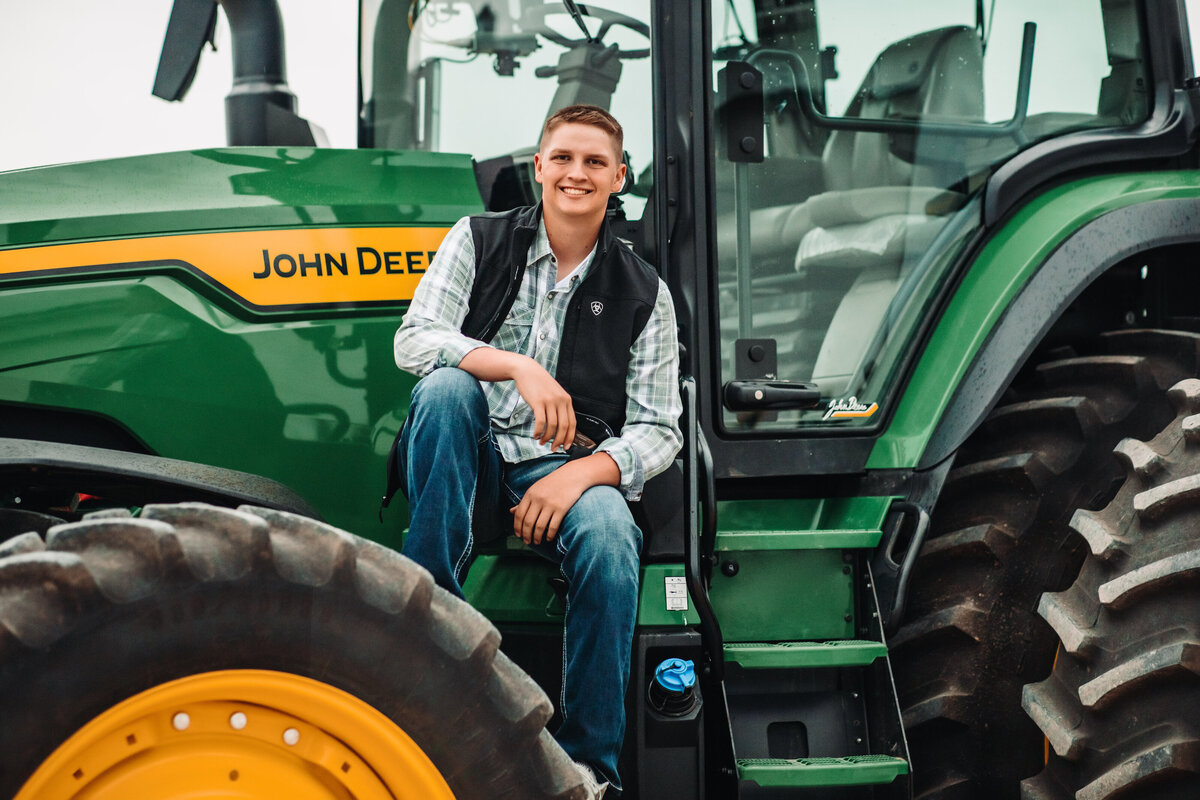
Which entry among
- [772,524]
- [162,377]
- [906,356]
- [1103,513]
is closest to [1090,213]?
[906,356]

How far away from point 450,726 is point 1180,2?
2542 millimetres

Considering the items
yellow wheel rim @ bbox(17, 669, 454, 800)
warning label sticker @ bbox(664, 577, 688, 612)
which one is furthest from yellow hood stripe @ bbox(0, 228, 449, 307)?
yellow wheel rim @ bbox(17, 669, 454, 800)

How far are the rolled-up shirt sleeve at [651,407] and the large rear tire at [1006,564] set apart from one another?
2.50ft

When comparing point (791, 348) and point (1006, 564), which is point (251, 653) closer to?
point (791, 348)

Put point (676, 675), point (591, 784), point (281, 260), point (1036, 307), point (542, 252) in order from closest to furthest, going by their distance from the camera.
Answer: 1. point (591, 784)
2. point (676, 675)
3. point (542, 252)
4. point (281, 260)
5. point (1036, 307)

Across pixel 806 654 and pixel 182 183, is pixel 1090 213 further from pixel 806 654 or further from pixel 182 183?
pixel 182 183

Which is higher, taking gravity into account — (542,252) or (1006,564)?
(542,252)

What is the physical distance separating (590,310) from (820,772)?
102 centimetres

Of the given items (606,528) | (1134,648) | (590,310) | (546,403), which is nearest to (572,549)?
(606,528)

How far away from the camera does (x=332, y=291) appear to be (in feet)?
8.00

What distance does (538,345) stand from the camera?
7.41 ft

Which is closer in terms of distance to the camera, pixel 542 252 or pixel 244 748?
pixel 244 748

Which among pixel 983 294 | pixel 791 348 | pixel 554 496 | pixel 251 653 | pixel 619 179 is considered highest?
pixel 619 179

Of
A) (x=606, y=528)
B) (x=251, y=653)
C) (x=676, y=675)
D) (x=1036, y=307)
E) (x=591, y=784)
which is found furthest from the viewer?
(x=1036, y=307)
